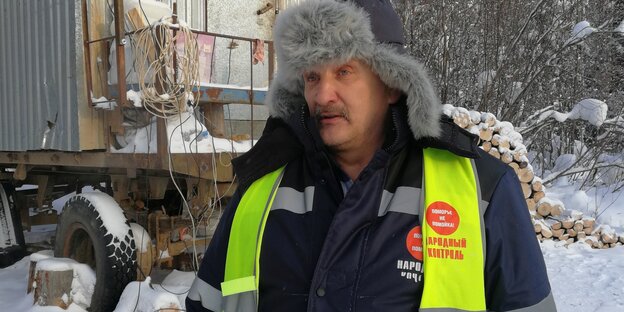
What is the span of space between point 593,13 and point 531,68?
2.68m

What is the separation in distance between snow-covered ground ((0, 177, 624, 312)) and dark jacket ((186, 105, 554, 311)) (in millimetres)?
2731

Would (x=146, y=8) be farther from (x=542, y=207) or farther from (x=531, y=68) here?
(x=531, y=68)

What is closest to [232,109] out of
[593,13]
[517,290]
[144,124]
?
[144,124]

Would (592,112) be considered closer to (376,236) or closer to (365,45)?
(365,45)

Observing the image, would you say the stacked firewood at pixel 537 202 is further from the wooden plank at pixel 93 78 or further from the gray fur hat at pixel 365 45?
the gray fur hat at pixel 365 45

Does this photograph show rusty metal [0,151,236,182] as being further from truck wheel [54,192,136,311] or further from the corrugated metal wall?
truck wheel [54,192,136,311]

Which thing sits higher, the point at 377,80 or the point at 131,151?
the point at 377,80

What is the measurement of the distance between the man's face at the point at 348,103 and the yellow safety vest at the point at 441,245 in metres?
0.21

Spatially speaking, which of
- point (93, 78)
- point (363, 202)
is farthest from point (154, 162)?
point (363, 202)

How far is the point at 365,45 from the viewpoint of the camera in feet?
5.71

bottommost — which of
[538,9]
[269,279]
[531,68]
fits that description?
[269,279]

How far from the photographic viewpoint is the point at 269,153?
1.86 meters

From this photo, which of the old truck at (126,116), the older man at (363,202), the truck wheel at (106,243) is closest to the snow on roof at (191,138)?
the old truck at (126,116)

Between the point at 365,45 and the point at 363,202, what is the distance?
51cm
